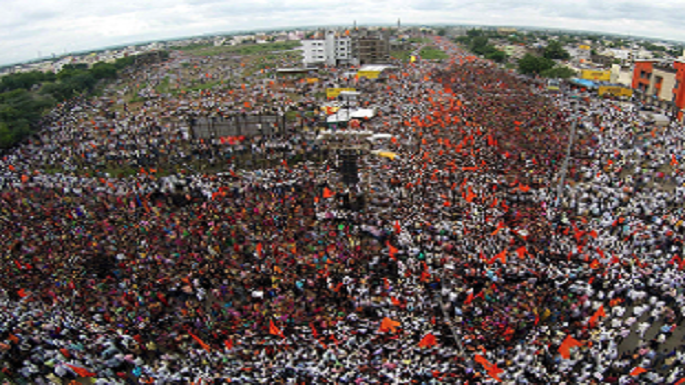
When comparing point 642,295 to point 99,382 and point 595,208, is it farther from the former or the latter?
point 99,382

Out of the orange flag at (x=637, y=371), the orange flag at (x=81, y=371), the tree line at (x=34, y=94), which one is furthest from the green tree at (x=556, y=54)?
the orange flag at (x=81, y=371)

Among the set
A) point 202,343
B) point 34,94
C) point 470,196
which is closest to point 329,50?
point 34,94

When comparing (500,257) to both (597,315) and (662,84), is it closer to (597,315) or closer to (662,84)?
(597,315)

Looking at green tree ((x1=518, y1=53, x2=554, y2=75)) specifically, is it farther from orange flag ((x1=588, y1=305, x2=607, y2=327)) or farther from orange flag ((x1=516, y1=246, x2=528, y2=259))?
orange flag ((x1=588, y1=305, x2=607, y2=327))

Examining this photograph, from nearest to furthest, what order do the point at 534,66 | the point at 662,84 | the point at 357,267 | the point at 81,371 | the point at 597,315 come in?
the point at 81,371, the point at 597,315, the point at 357,267, the point at 662,84, the point at 534,66

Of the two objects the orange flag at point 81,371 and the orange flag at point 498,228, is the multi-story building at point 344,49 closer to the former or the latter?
the orange flag at point 498,228

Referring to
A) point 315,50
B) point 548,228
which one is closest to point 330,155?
point 548,228

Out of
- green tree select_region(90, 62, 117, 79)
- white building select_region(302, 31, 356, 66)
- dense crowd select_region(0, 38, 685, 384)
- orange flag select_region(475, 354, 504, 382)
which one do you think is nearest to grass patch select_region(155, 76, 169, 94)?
green tree select_region(90, 62, 117, 79)
